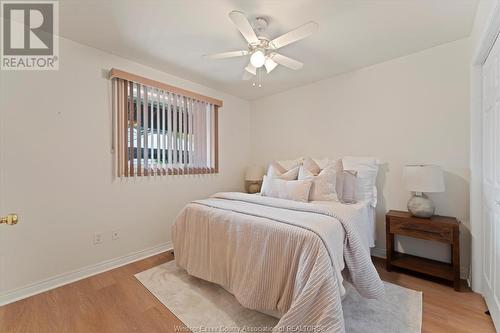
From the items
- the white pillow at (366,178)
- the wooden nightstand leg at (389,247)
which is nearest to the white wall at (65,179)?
the white pillow at (366,178)

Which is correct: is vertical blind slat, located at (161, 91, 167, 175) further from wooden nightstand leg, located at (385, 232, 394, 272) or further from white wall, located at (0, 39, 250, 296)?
wooden nightstand leg, located at (385, 232, 394, 272)

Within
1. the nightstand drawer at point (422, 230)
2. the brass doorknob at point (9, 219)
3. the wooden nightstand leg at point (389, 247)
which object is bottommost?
the wooden nightstand leg at point (389, 247)

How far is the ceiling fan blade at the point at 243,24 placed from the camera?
4.98ft

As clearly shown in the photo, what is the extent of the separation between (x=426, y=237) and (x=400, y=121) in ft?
4.35

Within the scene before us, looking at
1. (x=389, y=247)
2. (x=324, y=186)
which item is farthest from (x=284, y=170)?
(x=389, y=247)

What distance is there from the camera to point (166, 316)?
1677mm

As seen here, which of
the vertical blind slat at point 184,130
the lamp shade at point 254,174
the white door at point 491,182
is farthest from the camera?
Result: the lamp shade at point 254,174

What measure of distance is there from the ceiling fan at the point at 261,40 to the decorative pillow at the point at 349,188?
1326 millimetres

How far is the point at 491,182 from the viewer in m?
1.62

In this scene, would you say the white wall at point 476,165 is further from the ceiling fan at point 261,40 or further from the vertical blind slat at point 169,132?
the vertical blind slat at point 169,132

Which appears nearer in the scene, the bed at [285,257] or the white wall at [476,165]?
the bed at [285,257]

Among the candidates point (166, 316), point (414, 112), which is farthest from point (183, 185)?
point (414, 112)

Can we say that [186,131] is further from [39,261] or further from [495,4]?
[495,4]

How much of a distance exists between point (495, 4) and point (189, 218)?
270 cm
